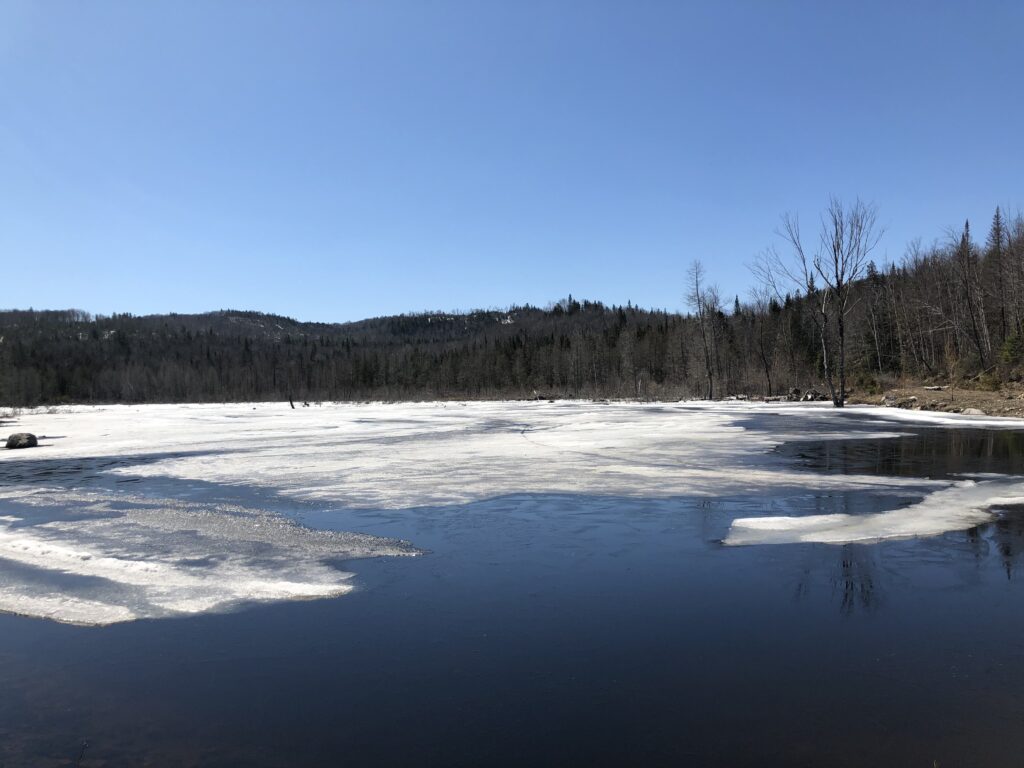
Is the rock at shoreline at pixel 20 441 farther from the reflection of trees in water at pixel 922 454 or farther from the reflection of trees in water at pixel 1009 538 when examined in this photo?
the reflection of trees in water at pixel 1009 538

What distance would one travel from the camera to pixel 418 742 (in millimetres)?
3141

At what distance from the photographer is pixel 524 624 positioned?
4656 mm

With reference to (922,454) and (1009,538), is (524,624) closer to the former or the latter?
(1009,538)

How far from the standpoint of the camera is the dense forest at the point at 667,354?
46.2m

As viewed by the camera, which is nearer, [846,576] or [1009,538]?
[846,576]

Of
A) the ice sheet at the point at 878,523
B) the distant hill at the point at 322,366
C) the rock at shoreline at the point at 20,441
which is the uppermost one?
the distant hill at the point at 322,366

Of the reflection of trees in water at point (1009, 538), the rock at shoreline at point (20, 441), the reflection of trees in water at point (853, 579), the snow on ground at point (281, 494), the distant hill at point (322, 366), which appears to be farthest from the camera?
the distant hill at point (322, 366)

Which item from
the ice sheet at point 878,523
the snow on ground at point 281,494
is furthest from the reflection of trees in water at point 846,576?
the snow on ground at point 281,494

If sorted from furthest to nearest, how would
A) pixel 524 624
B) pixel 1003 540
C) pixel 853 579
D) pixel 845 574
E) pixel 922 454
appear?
pixel 922 454 → pixel 1003 540 → pixel 845 574 → pixel 853 579 → pixel 524 624

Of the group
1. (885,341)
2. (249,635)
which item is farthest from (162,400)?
(249,635)

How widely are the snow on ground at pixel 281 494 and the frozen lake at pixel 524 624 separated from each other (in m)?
0.07

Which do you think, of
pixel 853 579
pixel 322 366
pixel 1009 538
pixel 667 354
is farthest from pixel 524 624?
pixel 322 366

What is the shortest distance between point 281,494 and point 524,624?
7008 mm

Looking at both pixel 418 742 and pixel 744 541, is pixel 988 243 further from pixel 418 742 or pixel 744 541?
pixel 418 742
